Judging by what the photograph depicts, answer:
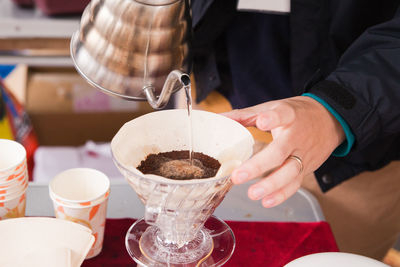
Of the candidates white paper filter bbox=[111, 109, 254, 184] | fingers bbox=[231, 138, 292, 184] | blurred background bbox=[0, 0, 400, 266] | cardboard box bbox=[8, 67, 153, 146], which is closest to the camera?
fingers bbox=[231, 138, 292, 184]

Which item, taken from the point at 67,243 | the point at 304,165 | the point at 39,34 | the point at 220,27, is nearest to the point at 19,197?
the point at 67,243

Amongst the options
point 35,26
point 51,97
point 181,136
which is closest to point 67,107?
point 51,97

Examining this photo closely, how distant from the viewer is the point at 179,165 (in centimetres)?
81

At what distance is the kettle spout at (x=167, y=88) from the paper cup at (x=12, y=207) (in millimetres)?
304

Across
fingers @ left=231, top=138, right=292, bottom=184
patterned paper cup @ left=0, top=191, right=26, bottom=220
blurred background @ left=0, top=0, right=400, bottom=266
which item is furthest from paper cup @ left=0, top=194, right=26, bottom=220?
blurred background @ left=0, top=0, right=400, bottom=266

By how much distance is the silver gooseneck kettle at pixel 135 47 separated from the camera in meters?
0.74

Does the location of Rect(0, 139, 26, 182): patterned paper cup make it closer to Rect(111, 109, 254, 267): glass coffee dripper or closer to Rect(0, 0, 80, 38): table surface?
Rect(111, 109, 254, 267): glass coffee dripper

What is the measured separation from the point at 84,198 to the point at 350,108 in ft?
1.75

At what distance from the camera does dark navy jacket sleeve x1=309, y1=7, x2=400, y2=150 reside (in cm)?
89

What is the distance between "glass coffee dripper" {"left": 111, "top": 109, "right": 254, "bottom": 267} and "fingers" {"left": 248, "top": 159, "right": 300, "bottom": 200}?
47 millimetres

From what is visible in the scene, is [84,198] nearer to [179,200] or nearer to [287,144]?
[179,200]

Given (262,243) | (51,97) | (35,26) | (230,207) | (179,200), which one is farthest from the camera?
(51,97)

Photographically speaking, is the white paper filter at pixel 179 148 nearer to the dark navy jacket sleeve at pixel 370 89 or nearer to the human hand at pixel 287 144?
the human hand at pixel 287 144

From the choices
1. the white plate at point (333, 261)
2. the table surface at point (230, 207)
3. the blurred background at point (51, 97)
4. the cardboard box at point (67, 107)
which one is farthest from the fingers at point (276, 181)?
the cardboard box at point (67, 107)
